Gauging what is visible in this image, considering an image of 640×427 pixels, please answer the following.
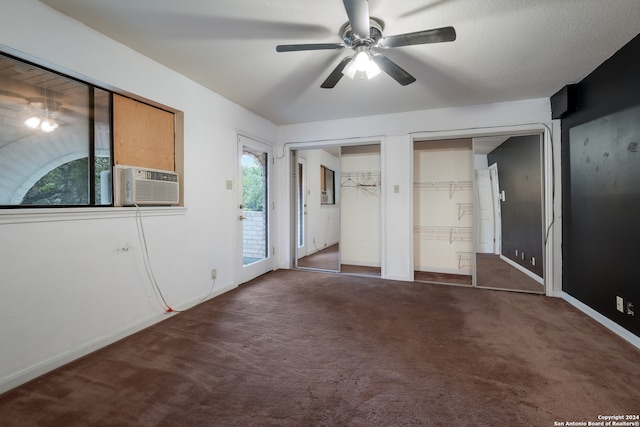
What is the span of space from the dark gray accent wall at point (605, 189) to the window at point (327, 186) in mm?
4401

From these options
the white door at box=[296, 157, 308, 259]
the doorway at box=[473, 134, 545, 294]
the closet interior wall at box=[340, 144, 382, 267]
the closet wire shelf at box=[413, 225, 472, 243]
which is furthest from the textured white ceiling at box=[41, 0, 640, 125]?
the white door at box=[296, 157, 308, 259]

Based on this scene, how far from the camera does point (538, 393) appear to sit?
5.44ft

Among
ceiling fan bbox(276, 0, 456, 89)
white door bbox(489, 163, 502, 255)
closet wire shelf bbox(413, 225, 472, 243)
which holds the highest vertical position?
ceiling fan bbox(276, 0, 456, 89)

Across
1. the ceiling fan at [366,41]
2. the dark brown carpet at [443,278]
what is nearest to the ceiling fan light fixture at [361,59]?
the ceiling fan at [366,41]

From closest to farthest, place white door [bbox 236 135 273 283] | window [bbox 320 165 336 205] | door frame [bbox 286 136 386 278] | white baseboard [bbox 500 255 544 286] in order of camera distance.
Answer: white baseboard [bbox 500 255 544 286] < white door [bbox 236 135 273 283] < door frame [bbox 286 136 386 278] < window [bbox 320 165 336 205]

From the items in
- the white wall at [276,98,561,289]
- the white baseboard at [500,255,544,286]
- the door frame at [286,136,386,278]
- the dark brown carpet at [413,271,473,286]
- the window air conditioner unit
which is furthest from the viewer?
the door frame at [286,136,386,278]

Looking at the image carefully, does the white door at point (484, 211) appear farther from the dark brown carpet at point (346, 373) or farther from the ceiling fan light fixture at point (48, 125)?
the ceiling fan light fixture at point (48, 125)

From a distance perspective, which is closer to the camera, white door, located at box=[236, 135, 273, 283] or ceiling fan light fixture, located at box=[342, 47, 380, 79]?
ceiling fan light fixture, located at box=[342, 47, 380, 79]

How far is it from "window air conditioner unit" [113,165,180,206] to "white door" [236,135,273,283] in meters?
1.11

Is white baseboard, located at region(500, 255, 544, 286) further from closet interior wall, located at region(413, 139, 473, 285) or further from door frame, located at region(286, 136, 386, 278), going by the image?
door frame, located at region(286, 136, 386, 278)

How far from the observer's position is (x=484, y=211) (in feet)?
13.9

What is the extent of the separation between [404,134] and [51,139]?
12.7ft

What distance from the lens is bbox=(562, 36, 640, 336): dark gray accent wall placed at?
7.39 ft

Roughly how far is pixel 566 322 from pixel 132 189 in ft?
13.8
